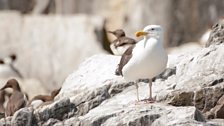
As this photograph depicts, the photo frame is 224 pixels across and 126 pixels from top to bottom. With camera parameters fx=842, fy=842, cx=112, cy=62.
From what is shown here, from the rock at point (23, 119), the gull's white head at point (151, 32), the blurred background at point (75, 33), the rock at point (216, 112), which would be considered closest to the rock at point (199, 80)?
the rock at point (216, 112)

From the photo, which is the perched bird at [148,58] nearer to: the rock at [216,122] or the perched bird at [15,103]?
the rock at [216,122]

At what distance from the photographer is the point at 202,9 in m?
35.2

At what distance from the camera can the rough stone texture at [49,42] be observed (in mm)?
31922

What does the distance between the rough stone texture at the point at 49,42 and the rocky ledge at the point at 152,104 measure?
56.4ft

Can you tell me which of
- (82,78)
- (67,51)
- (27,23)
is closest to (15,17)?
(27,23)

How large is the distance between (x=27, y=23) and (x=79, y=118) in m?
21.5

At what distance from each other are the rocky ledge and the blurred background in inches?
620

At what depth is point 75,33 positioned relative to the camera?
32.4 meters

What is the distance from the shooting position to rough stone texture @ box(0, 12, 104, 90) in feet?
105

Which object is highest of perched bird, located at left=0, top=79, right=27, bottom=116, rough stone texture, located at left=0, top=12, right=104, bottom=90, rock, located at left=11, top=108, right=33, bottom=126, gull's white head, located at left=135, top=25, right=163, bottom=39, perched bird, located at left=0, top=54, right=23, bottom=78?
rough stone texture, located at left=0, top=12, right=104, bottom=90

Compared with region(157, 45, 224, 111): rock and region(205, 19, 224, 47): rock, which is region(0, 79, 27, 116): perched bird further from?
region(205, 19, 224, 47): rock

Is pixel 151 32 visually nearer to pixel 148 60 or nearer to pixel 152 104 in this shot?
pixel 148 60

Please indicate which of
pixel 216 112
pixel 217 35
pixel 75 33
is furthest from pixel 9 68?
pixel 216 112

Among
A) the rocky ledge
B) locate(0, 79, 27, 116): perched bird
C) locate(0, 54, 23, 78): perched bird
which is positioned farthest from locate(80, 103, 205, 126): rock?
locate(0, 54, 23, 78): perched bird
